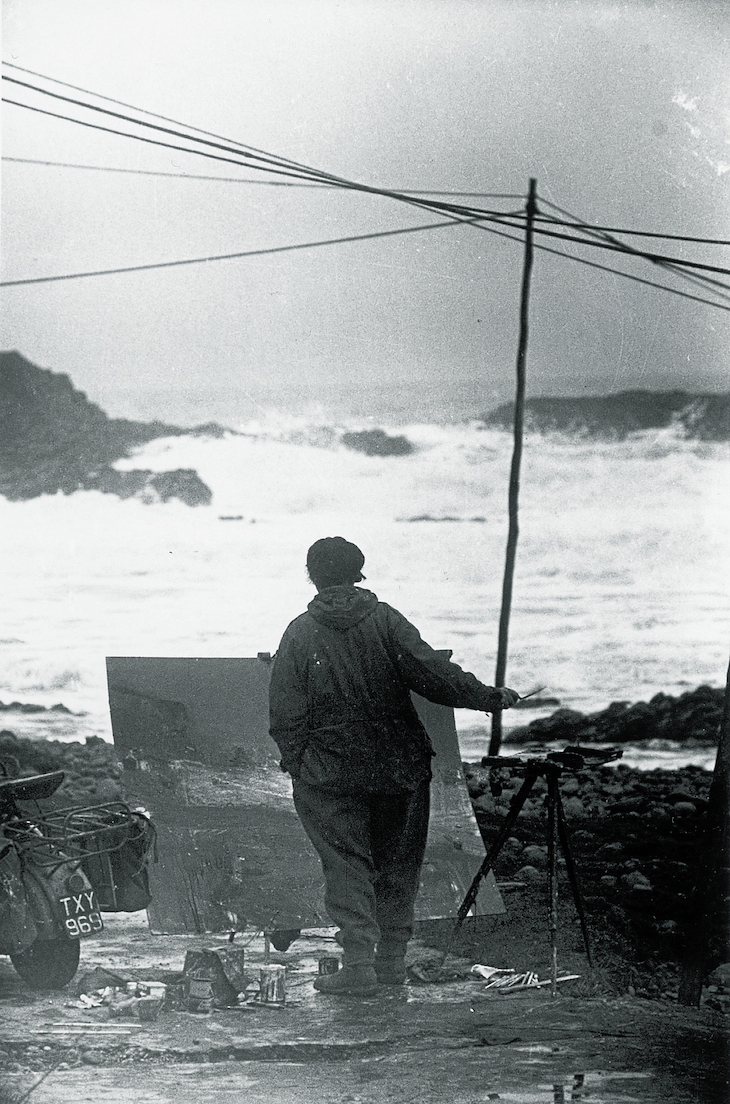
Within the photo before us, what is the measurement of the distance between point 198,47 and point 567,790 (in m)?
3.61

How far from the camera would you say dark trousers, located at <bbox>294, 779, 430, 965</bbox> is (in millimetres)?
4793

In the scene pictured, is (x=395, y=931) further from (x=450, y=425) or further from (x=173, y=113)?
(x=173, y=113)

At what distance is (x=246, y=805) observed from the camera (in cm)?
512

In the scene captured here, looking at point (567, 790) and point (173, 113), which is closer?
point (173, 113)

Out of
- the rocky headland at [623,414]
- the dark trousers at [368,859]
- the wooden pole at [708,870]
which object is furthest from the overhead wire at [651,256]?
the dark trousers at [368,859]

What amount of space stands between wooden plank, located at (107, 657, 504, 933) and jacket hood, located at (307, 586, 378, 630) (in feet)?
1.15

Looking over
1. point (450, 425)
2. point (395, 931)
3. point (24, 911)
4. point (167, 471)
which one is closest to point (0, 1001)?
point (24, 911)

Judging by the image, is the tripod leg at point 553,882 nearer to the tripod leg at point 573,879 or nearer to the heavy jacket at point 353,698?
the tripod leg at point 573,879

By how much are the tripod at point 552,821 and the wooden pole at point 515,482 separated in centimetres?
32

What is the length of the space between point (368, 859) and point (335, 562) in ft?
3.97

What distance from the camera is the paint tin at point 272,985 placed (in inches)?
188

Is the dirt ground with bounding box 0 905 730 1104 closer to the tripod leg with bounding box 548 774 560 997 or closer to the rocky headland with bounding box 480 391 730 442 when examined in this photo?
the tripod leg with bounding box 548 774 560 997

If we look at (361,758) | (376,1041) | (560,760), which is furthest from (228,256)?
(376,1041)

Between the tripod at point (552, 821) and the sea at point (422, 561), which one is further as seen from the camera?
the sea at point (422, 561)
